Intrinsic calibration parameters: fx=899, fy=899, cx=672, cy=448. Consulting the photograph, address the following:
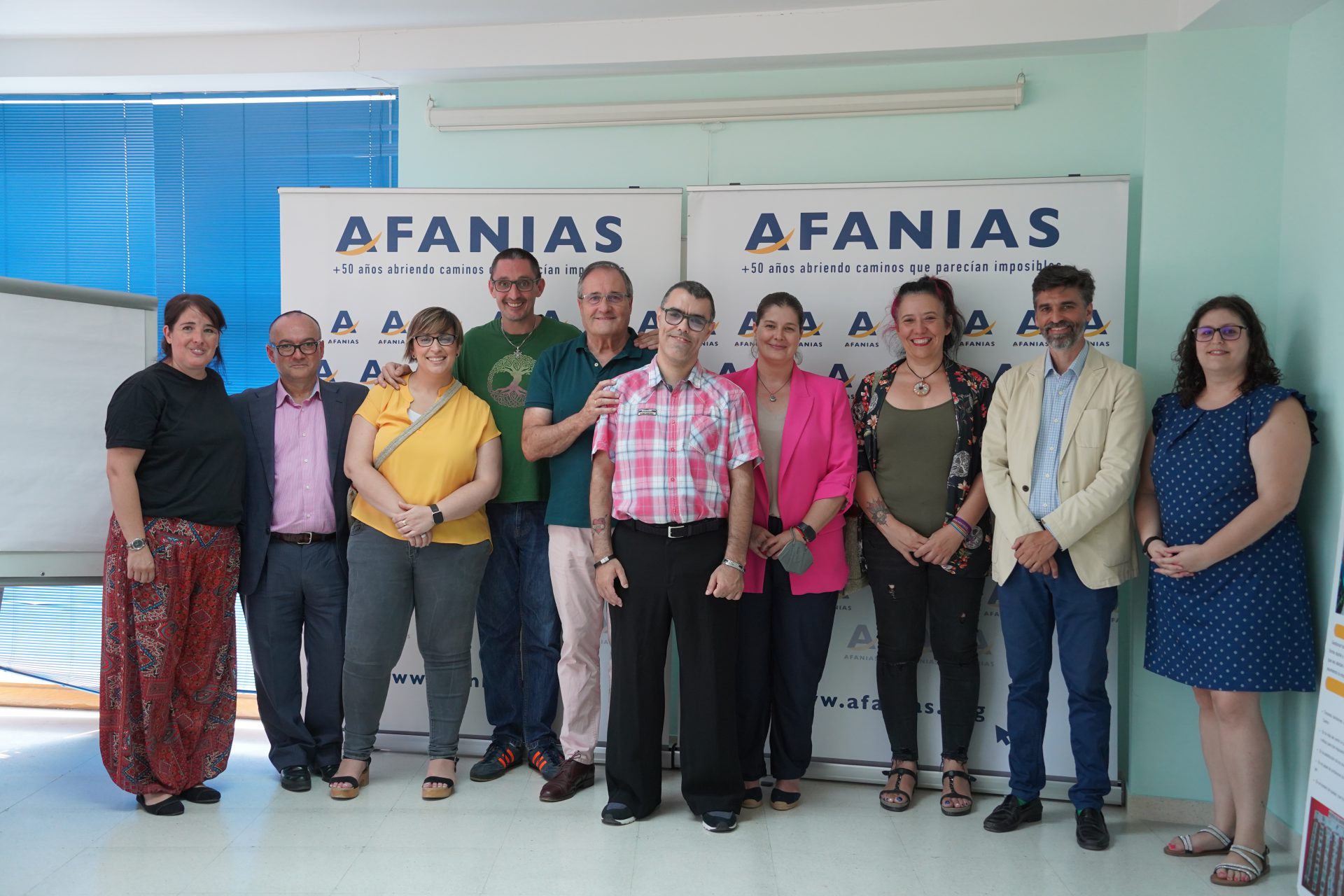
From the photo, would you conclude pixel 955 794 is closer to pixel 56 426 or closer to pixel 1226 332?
pixel 1226 332

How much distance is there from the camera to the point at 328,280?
12.7ft

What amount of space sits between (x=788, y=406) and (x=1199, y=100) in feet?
→ 6.11

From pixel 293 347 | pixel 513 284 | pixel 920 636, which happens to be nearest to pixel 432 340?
pixel 513 284

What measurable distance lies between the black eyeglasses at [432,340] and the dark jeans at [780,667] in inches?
50.7

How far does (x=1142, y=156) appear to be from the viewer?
3.65m

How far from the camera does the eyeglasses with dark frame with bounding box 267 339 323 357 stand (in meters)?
3.23

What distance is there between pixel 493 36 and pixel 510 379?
1.59 meters

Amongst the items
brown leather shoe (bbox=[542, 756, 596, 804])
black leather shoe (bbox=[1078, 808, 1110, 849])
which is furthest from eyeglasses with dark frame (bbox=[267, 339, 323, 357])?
black leather shoe (bbox=[1078, 808, 1110, 849])

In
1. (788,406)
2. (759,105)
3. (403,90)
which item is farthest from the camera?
(403,90)

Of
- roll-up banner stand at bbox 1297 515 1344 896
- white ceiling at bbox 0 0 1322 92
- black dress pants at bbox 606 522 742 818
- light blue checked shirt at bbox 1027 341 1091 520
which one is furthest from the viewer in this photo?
white ceiling at bbox 0 0 1322 92

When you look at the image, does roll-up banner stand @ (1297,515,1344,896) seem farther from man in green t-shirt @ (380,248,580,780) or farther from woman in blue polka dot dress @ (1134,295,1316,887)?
man in green t-shirt @ (380,248,580,780)

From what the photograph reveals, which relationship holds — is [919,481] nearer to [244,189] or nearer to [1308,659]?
[1308,659]

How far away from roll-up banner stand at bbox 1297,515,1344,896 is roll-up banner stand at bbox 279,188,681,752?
2374 millimetres

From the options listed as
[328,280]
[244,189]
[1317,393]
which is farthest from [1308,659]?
[244,189]
